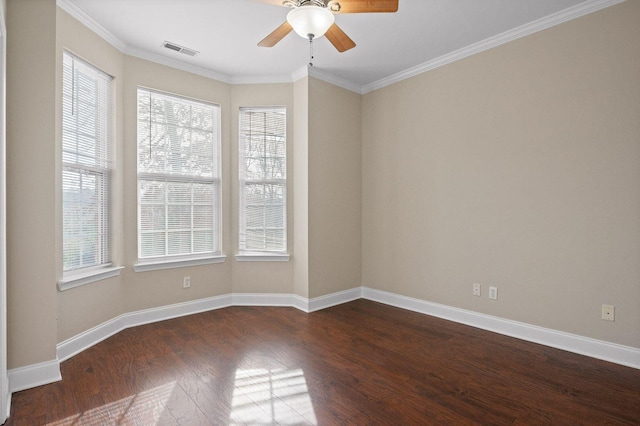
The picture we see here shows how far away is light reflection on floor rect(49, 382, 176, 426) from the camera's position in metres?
1.99

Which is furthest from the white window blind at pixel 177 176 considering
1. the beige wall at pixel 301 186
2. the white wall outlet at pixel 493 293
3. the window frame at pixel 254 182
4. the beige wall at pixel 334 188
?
the white wall outlet at pixel 493 293

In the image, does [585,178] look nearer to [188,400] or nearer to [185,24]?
[188,400]

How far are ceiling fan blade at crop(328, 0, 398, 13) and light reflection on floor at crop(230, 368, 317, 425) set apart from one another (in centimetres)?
247

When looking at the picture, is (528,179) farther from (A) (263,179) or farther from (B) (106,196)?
(B) (106,196)

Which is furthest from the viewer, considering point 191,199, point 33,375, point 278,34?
point 191,199

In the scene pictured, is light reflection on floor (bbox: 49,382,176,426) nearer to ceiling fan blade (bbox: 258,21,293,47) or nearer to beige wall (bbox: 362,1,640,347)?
ceiling fan blade (bbox: 258,21,293,47)

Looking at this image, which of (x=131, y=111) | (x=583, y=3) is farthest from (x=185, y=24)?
(x=583, y=3)

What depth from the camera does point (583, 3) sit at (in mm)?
2783

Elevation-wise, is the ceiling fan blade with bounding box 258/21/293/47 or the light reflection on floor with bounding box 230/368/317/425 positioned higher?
the ceiling fan blade with bounding box 258/21/293/47

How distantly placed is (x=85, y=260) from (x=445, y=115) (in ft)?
12.7

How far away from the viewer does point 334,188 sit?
4.39 metres

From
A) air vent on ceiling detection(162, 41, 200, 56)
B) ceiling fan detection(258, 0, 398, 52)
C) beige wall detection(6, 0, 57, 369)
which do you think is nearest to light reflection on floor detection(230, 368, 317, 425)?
beige wall detection(6, 0, 57, 369)

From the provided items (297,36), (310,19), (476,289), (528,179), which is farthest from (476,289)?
(297,36)

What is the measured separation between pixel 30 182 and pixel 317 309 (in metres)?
2.97
